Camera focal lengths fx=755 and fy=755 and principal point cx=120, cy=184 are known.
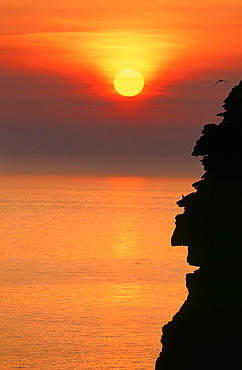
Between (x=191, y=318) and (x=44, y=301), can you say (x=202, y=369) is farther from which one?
(x=44, y=301)

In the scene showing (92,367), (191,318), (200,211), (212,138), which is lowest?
(92,367)

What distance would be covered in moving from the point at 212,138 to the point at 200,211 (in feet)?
12.5

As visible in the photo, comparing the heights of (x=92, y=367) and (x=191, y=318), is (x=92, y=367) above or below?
below

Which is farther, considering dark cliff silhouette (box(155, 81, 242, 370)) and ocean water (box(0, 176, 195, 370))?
ocean water (box(0, 176, 195, 370))

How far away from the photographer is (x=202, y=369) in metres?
36.3

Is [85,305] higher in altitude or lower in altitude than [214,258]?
lower

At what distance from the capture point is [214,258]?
38.1 metres

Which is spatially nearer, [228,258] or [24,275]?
[228,258]

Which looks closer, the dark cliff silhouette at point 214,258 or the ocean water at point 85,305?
the dark cliff silhouette at point 214,258

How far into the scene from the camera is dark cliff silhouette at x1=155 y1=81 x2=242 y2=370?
120 ft

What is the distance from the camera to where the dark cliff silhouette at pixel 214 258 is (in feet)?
120

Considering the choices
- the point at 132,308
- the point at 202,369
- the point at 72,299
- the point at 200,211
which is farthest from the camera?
the point at 72,299

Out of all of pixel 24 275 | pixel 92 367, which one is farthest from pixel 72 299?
pixel 92 367

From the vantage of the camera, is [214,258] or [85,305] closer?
[214,258]
